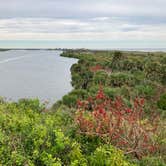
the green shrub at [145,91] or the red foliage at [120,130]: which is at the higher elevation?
the red foliage at [120,130]

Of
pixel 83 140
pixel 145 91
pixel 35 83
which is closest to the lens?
pixel 83 140

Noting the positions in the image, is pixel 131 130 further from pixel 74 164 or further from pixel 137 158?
pixel 74 164

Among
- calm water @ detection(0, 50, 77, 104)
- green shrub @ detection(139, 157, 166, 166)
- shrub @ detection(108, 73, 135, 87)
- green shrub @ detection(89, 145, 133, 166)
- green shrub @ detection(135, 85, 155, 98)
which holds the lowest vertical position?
calm water @ detection(0, 50, 77, 104)

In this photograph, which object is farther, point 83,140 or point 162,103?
point 162,103

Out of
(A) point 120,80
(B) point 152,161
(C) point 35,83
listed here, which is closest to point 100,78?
(A) point 120,80

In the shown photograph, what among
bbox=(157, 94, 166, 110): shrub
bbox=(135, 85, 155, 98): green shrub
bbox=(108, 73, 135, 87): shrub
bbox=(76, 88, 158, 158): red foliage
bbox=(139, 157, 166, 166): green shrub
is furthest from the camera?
bbox=(108, 73, 135, 87): shrub

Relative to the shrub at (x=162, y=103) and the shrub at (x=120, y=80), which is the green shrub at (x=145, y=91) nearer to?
the shrub at (x=120, y=80)

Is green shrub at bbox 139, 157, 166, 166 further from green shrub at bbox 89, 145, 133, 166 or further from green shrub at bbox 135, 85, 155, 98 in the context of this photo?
green shrub at bbox 135, 85, 155, 98

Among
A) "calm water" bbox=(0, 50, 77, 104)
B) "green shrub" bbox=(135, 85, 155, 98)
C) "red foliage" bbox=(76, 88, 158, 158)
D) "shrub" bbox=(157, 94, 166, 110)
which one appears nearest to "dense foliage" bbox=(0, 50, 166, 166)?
"red foliage" bbox=(76, 88, 158, 158)

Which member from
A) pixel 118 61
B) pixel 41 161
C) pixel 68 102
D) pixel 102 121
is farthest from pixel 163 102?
pixel 118 61

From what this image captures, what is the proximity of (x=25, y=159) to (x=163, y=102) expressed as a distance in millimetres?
14773

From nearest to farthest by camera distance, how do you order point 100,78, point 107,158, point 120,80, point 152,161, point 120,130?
1. point 107,158
2. point 152,161
3. point 120,130
4. point 120,80
5. point 100,78

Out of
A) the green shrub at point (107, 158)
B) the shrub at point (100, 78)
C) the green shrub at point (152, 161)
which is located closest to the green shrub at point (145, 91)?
the shrub at point (100, 78)

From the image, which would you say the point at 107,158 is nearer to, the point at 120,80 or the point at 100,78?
the point at 120,80
